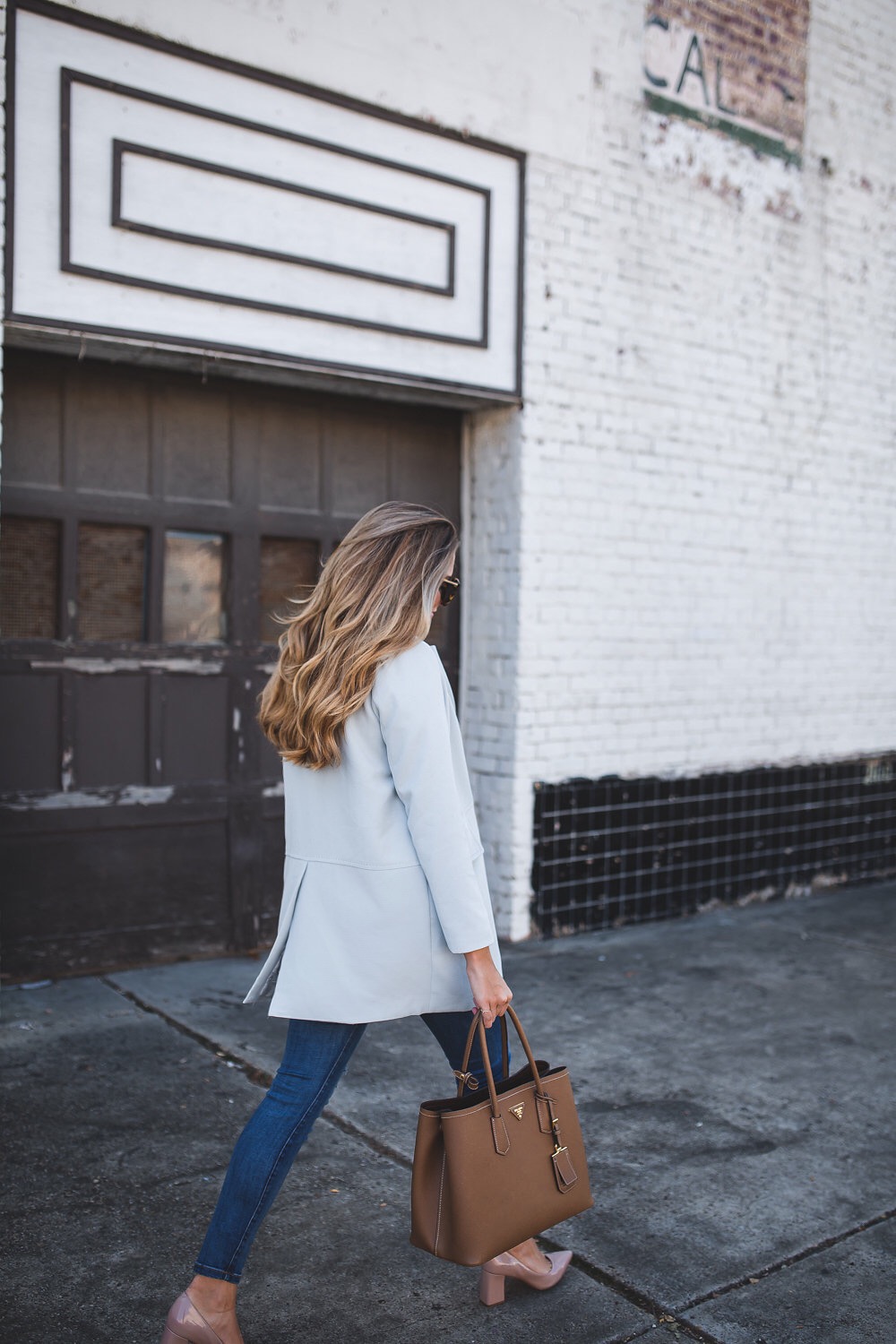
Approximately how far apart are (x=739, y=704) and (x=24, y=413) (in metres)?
4.04

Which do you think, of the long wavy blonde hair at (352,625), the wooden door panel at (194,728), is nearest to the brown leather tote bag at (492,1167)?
the long wavy blonde hair at (352,625)

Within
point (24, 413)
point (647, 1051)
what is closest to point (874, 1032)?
point (647, 1051)

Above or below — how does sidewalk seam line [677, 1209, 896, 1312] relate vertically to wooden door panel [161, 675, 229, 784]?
below

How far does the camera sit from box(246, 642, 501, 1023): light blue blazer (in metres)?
2.39

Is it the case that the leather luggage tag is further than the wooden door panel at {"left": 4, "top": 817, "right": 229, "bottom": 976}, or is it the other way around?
the wooden door panel at {"left": 4, "top": 817, "right": 229, "bottom": 976}

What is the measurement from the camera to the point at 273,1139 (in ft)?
7.88

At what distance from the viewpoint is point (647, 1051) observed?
171 inches

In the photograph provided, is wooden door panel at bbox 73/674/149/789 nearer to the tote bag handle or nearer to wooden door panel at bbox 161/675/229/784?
wooden door panel at bbox 161/675/229/784

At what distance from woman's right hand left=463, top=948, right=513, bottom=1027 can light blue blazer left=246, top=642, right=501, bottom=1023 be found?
4cm

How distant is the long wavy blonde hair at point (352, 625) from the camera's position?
2.40m

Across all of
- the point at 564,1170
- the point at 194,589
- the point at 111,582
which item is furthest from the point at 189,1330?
the point at 194,589

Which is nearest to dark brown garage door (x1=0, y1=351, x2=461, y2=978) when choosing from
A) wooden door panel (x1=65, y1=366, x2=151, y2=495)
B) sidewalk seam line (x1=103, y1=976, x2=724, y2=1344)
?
wooden door panel (x1=65, y1=366, x2=151, y2=495)

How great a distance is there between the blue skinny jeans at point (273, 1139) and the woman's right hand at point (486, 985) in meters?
0.29

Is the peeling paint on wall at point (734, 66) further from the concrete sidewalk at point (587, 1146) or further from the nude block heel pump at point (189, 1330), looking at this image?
the nude block heel pump at point (189, 1330)
